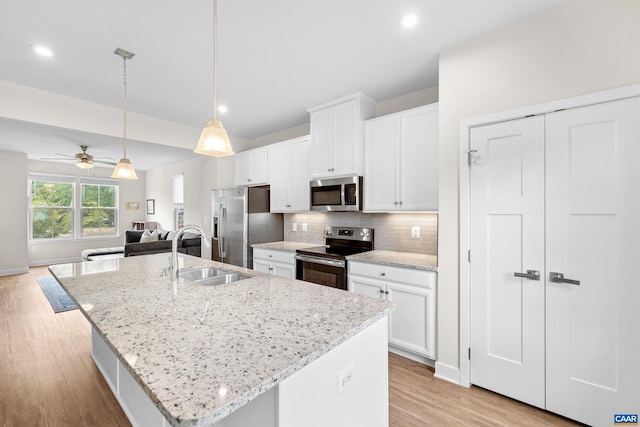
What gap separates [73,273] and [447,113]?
3.13 metres

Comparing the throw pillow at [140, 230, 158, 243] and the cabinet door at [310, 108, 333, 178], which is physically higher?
the cabinet door at [310, 108, 333, 178]

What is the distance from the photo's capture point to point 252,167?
457 centimetres

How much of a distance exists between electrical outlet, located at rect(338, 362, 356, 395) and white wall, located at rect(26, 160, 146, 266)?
26.5ft

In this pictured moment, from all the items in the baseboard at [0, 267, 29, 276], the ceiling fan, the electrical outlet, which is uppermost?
the ceiling fan

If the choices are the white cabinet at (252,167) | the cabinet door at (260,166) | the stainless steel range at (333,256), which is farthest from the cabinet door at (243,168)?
the stainless steel range at (333,256)

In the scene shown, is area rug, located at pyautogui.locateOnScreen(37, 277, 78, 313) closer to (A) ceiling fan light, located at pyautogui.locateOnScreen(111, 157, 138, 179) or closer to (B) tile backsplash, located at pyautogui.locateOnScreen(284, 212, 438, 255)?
(A) ceiling fan light, located at pyautogui.locateOnScreen(111, 157, 138, 179)

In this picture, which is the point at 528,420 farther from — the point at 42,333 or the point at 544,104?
the point at 42,333

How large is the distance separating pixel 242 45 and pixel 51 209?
7954 mm

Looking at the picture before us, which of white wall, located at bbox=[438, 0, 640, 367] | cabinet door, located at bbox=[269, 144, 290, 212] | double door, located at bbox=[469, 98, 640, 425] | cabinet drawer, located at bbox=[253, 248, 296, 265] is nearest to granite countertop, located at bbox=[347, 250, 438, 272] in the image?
white wall, located at bbox=[438, 0, 640, 367]

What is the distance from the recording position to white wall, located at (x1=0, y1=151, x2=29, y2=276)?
5.77m

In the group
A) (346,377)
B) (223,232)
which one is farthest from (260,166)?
(346,377)

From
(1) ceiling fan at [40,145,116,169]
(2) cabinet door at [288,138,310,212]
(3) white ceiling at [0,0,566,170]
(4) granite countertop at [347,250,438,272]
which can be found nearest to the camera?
(3) white ceiling at [0,0,566,170]

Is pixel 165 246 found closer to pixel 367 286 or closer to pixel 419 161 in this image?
pixel 367 286

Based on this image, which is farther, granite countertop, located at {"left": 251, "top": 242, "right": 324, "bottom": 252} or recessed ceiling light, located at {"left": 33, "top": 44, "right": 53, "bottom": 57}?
granite countertop, located at {"left": 251, "top": 242, "right": 324, "bottom": 252}
